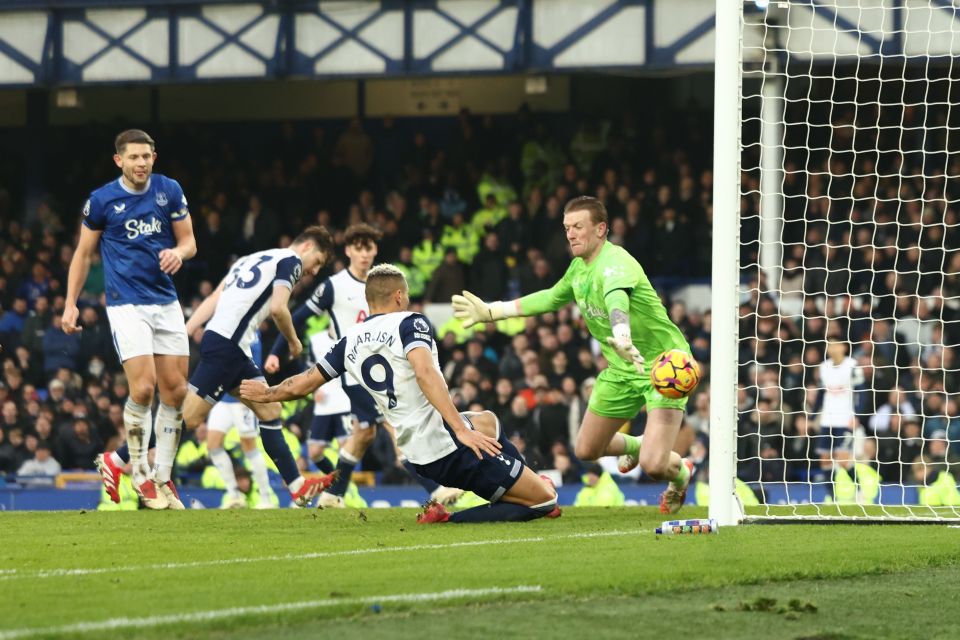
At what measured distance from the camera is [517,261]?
2069cm

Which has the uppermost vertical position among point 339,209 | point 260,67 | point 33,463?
point 260,67

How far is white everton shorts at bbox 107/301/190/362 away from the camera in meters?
10.4

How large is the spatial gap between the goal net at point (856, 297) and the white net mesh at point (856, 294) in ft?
0.09

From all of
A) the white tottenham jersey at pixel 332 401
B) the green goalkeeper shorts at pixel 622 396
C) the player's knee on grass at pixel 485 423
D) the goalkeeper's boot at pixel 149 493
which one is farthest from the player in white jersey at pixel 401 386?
the white tottenham jersey at pixel 332 401

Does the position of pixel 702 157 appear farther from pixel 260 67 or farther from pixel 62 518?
pixel 62 518

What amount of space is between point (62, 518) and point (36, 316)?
1170 centimetres

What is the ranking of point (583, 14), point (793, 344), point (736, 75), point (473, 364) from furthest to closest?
point (583, 14), point (473, 364), point (793, 344), point (736, 75)

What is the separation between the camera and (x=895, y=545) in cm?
780

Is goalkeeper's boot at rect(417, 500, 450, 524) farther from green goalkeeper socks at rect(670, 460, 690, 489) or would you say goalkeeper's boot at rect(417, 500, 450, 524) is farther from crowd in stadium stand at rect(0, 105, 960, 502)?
crowd in stadium stand at rect(0, 105, 960, 502)

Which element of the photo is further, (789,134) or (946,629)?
(789,134)

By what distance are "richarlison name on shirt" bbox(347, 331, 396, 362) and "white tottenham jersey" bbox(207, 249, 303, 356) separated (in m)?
2.62

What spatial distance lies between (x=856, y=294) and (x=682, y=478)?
326 inches

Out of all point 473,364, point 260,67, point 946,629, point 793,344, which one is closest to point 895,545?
point 946,629

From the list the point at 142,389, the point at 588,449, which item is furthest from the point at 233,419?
the point at 588,449
